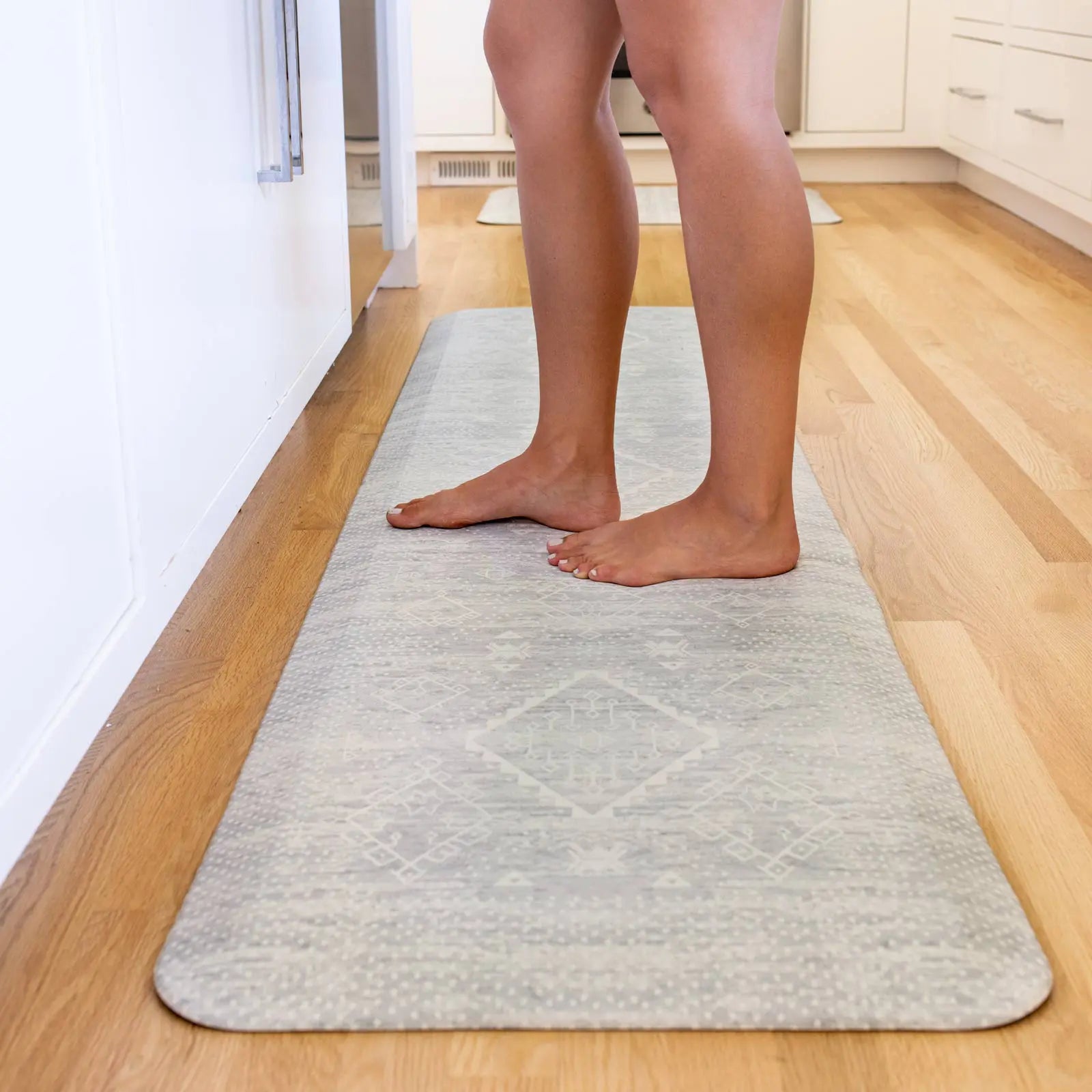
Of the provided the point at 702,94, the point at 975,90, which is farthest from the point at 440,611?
the point at 975,90

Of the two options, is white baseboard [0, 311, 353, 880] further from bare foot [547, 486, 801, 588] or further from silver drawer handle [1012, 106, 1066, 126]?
silver drawer handle [1012, 106, 1066, 126]

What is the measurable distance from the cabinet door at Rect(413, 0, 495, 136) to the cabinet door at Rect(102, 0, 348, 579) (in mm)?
2435

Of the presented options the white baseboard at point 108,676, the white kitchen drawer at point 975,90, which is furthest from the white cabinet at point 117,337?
the white kitchen drawer at point 975,90

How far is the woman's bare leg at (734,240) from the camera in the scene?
1.07m

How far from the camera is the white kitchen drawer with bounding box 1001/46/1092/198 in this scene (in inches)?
111

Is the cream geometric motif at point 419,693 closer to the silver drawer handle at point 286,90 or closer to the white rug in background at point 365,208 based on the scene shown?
the silver drawer handle at point 286,90

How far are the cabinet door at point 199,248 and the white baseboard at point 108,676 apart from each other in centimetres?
2

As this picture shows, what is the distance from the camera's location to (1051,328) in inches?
89.4

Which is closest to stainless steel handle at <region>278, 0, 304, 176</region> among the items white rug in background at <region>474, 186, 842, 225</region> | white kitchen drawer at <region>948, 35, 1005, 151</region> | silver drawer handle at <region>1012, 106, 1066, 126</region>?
white rug in background at <region>474, 186, 842, 225</region>

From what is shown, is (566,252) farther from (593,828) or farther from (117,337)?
(593,828)

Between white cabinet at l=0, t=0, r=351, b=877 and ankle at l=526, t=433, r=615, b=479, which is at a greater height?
white cabinet at l=0, t=0, r=351, b=877

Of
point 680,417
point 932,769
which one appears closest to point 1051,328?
point 680,417

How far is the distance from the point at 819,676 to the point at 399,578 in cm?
40

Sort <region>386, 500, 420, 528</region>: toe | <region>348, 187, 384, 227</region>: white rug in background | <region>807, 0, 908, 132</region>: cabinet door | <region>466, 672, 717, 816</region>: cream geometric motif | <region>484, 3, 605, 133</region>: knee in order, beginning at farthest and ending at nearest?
<region>807, 0, 908, 132</region>: cabinet door < <region>348, 187, 384, 227</region>: white rug in background < <region>386, 500, 420, 528</region>: toe < <region>484, 3, 605, 133</region>: knee < <region>466, 672, 717, 816</region>: cream geometric motif
